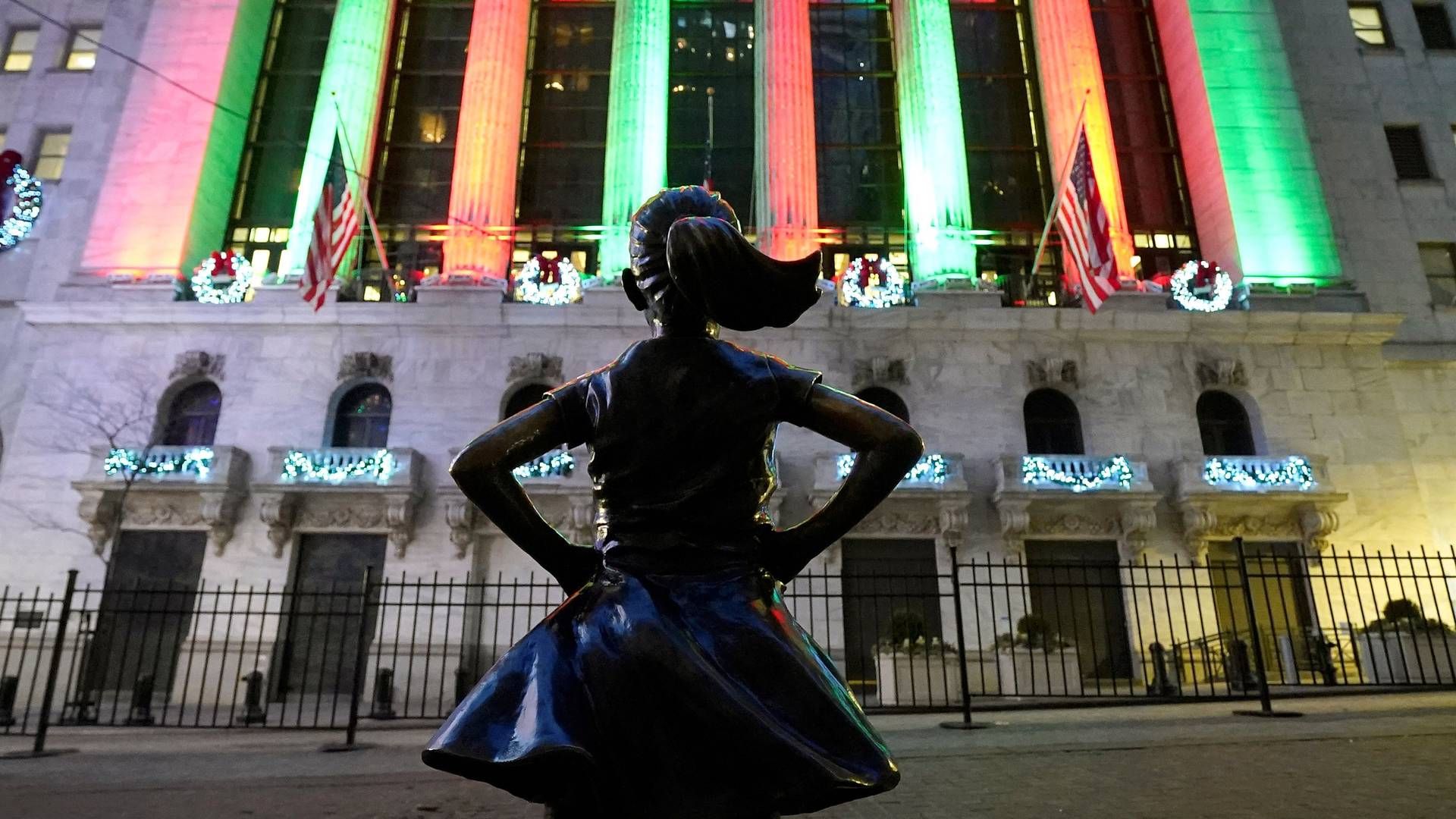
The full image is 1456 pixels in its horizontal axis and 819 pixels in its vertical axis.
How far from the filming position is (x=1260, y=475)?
62.8ft

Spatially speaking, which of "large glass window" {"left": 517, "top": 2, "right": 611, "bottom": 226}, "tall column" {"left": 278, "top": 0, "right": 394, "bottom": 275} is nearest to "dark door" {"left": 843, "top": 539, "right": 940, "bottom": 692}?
"large glass window" {"left": 517, "top": 2, "right": 611, "bottom": 226}

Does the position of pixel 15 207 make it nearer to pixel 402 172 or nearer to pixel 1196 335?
pixel 402 172

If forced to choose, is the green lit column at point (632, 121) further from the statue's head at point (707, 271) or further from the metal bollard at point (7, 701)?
the statue's head at point (707, 271)

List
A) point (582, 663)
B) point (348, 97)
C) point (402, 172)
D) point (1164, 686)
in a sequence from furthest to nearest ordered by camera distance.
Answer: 1. point (402, 172)
2. point (348, 97)
3. point (1164, 686)
4. point (582, 663)

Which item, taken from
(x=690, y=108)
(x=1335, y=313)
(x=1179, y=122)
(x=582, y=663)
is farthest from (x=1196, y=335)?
(x=582, y=663)

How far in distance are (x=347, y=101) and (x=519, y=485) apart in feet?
81.1

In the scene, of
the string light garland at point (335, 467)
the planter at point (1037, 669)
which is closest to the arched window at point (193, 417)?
the string light garland at point (335, 467)

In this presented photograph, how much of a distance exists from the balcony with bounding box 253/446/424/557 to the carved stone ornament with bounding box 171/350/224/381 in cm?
313

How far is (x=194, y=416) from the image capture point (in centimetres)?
2091

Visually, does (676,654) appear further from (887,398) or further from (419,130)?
(419,130)

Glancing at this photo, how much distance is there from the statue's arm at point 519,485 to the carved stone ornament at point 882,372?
18.6 m

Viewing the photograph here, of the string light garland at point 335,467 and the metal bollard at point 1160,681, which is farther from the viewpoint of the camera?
the string light garland at point 335,467

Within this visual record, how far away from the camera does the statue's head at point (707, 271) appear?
6.73 ft

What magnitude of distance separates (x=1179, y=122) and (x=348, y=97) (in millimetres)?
24700
